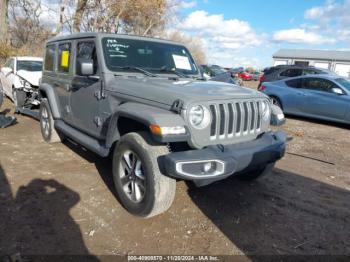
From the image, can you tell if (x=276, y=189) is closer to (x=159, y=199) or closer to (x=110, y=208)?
(x=159, y=199)

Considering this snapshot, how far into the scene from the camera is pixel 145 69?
14.6 feet

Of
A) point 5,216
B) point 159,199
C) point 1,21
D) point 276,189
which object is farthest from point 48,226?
→ point 1,21

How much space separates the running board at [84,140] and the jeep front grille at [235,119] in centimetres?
149

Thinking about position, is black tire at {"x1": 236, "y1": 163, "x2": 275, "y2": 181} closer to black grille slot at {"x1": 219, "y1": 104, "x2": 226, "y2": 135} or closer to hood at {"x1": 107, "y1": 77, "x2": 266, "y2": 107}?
hood at {"x1": 107, "y1": 77, "x2": 266, "y2": 107}

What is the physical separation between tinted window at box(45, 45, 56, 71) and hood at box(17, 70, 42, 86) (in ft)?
9.63

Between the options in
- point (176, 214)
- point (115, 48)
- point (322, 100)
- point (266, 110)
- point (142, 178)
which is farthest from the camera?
point (322, 100)

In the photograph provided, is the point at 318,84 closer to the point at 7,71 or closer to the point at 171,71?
the point at 171,71

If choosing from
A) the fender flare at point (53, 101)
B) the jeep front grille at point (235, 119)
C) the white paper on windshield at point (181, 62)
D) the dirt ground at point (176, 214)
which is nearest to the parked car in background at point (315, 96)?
the dirt ground at point (176, 214)

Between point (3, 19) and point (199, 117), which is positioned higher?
point (3, 19)

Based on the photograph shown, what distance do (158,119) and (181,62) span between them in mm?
2109

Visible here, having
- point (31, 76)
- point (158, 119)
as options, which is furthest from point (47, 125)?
point (158, 119)

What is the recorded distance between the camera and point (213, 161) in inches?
121

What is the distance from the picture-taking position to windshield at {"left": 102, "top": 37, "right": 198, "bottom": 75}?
437cm

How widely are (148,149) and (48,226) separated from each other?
4.31 ft
